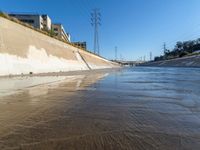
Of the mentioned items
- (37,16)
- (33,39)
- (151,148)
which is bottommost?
(151,148)

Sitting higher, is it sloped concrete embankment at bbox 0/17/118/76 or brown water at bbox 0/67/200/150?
sloped concrete embankment at bbox 0/17/118/76

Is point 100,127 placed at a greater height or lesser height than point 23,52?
lesser

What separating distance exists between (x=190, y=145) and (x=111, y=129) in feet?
4.92

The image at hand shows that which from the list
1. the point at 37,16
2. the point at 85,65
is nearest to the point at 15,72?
the point at 85,65

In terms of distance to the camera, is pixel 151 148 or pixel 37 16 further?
pixel 37 16

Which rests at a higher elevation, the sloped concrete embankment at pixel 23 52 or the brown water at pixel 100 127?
the sloped concrete embankment at pixel 23 52

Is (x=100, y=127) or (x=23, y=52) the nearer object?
(x=100, y=127)

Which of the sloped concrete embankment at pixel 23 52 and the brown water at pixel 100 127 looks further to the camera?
the sloped concrete embankment at pixel 23 52

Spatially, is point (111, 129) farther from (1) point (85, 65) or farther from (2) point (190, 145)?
(1) point (85, 65)

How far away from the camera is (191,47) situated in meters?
152

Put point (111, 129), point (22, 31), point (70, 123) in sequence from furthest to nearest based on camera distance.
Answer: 1. point (22, 31)
2. point (70, 123)
3. point (111, 129)

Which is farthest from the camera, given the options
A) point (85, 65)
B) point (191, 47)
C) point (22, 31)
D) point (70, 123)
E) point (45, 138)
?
point (191, 47)

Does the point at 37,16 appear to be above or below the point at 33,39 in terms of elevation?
above

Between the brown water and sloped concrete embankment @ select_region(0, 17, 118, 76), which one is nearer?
the brown water
